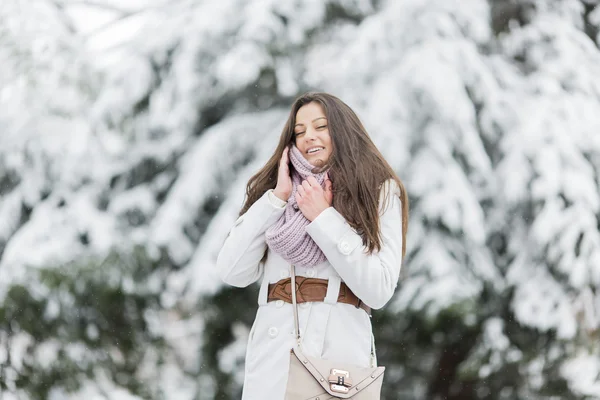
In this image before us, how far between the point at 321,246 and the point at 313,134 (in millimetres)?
262

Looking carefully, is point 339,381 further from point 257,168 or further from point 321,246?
point 257,168

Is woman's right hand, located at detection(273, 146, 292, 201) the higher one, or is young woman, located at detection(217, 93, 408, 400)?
woman's right hand, located at detection(273, 146, 292, 201)

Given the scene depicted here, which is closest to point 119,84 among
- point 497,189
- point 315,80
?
point 315,80

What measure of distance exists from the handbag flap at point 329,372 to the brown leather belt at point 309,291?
114 millimetres

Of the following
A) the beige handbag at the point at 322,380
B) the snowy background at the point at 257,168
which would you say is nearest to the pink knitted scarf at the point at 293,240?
the beige handbag at the point at 322,380

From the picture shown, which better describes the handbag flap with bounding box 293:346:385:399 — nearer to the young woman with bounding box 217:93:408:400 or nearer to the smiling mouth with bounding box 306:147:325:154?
the young woman with bounding box 217:93:408:400

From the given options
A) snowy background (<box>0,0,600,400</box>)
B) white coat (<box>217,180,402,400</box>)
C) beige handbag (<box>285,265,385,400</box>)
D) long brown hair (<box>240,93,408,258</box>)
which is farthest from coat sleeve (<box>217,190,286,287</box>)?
snowy background (<box>0,0,600,400</box>)

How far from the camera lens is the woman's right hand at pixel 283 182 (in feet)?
4.76

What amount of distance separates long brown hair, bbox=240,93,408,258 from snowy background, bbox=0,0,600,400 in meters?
1.72

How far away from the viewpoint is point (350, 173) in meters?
1.44

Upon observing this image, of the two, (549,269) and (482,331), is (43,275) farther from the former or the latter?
(549,269)

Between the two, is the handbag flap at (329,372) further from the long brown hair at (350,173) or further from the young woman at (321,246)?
the long brown hair at (350,173)

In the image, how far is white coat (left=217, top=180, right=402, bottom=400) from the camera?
1.35m

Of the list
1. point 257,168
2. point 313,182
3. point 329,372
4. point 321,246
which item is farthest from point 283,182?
point 257,168
